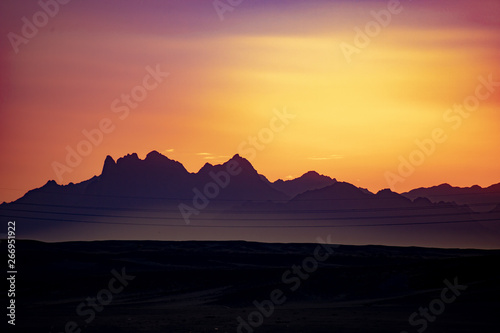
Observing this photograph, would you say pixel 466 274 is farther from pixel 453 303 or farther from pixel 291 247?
pixel 291 247

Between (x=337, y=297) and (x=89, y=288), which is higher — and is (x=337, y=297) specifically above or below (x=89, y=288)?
below

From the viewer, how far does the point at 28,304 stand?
66.9 m

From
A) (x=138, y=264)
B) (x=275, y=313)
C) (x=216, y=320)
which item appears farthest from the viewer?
(x=138, y=264)

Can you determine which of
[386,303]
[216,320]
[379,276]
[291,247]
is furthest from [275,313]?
[291,247]

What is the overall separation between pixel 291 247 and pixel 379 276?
12135cm

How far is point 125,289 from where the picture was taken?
7500 centimetres

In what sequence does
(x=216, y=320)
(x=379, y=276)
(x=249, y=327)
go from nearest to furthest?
1. (x=249, y=327)
2. (x=216, y=320)
3. (x=379, y=276)

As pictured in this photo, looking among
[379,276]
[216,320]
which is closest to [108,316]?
[216,320]

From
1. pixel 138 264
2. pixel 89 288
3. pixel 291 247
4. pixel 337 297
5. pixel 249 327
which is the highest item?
pixel 291 247

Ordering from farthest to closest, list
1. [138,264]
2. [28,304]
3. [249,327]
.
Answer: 1. [138,264]
2. [28,304]
3. [249,327]

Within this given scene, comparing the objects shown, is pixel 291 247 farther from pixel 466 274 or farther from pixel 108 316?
pixel 108 316

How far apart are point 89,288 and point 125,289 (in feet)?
12.2

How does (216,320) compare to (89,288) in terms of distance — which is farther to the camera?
(89,288)

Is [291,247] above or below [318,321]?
above
